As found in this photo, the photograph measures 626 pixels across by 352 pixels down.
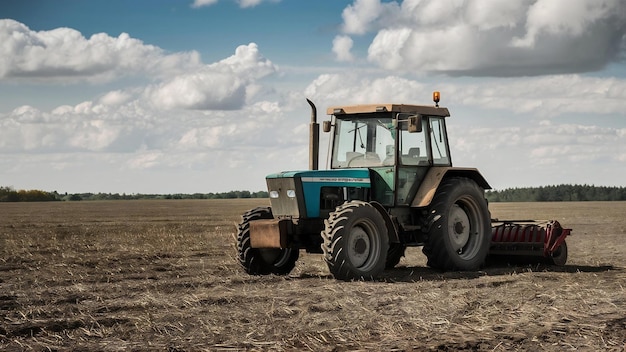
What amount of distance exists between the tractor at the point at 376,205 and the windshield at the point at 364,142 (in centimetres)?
2

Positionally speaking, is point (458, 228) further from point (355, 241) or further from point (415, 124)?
point (355, 241)

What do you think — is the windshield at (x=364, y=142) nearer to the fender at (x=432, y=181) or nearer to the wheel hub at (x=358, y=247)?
the fender at (x=432, y=181)

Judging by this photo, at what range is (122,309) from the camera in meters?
10.4

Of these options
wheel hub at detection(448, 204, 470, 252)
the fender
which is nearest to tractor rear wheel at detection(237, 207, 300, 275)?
the fender

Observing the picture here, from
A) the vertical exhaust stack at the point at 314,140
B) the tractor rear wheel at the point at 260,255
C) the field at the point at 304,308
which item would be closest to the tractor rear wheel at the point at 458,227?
the field at the point at 304,308

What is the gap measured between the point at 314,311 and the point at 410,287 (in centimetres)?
255

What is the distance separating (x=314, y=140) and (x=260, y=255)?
2.13m

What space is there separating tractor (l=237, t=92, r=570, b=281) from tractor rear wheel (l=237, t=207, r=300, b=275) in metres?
0.02

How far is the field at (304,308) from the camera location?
820 cm

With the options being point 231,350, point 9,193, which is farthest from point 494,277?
point 9,193

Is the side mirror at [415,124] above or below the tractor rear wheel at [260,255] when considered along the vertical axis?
above

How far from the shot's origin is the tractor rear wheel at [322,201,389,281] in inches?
491

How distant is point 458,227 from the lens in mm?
14906

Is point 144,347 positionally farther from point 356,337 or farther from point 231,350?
point 356,337
